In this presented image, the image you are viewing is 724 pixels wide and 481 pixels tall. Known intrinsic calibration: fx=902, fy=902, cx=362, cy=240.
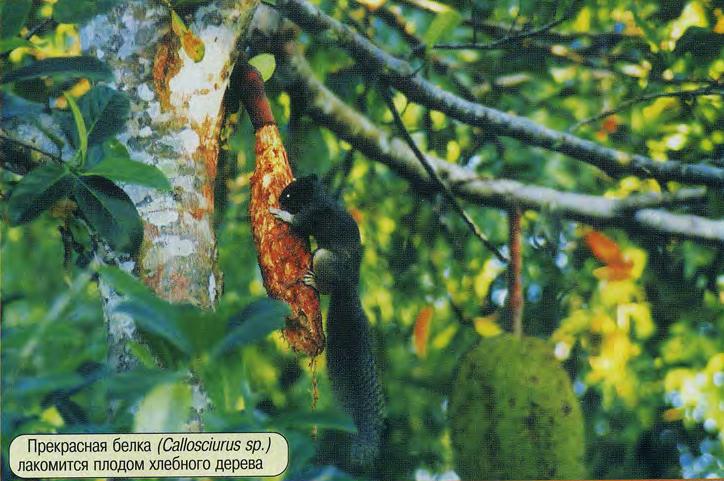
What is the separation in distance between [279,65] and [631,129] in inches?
37.2

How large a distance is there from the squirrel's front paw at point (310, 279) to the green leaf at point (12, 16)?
1.55ft

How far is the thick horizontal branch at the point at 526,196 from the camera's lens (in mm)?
1646

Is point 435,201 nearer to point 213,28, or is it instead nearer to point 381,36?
point 381,36

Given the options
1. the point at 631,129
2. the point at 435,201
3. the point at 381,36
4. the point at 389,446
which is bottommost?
the point at 389,446

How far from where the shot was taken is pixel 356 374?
4.31 ft

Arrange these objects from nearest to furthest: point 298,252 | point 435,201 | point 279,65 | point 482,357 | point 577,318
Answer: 1. point 298,252
2. point 482,357
3. point 279,65
4. point 435,201
5. point 577,318

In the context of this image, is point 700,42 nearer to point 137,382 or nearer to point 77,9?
point 77,9

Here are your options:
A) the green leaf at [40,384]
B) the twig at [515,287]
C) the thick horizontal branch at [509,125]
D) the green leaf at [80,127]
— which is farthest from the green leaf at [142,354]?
the thick horizontal branch at [509,125]

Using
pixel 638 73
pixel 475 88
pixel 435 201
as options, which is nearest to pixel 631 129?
pixel 638 73

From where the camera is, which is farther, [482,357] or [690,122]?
[690,122]

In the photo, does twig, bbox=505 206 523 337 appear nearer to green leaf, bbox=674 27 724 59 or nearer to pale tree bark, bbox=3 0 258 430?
green leaf, bbox=674 27 724 59

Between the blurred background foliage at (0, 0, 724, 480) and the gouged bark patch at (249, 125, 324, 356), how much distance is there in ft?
1.00

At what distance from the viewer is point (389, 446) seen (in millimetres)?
1527

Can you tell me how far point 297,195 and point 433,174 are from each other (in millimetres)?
465
